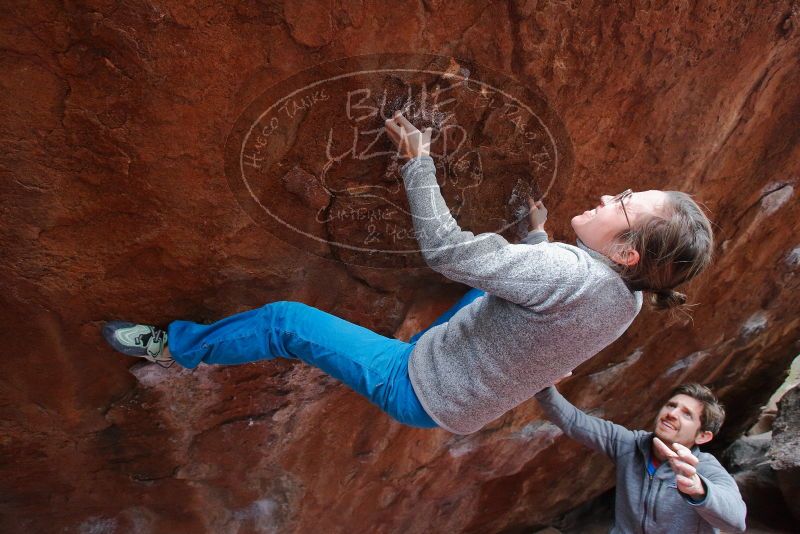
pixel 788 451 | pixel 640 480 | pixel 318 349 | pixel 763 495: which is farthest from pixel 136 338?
pixel 763 495

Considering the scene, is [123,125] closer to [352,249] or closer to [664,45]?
[352,249]

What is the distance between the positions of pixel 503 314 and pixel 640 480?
1.36m

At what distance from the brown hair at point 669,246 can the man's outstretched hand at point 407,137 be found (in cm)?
48

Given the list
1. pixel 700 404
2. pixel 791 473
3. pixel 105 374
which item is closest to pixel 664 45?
pixel 700 404

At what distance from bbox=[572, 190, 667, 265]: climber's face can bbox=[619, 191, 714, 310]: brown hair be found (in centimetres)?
1

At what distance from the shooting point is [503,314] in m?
1.19

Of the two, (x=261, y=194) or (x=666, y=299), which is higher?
(x=261, y=194)

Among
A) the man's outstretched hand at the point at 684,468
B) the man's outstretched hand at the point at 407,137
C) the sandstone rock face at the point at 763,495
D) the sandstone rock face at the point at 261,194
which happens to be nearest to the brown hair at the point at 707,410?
the man's outstretched hand at the point at 684,468

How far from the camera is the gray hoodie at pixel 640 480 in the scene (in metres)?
1.95

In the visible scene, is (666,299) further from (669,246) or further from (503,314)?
(503,314)

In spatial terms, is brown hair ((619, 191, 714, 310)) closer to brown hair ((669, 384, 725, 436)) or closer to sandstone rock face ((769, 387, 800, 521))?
brown hair ((669, 384, 725, 436))

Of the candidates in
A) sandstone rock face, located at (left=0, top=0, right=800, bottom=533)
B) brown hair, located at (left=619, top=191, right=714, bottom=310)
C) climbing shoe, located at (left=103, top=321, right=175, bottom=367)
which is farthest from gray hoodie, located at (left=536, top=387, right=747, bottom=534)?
climbing shoe, located at (left=103, top=321, right=175, bottom=367)

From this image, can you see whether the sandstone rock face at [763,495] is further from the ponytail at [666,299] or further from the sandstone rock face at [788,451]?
the ponytail at [666,299]

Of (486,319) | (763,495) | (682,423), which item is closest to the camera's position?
(486,319)
